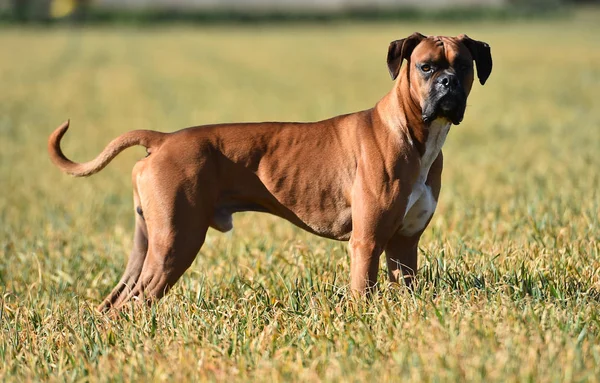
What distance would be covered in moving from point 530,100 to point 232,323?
53.9 feet

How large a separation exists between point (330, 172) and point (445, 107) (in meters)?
0.86

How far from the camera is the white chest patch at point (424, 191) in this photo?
527 centimetres

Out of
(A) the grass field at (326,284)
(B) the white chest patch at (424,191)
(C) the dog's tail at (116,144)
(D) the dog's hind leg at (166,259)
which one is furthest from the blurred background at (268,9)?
(B) the white chest patch at (424,191)

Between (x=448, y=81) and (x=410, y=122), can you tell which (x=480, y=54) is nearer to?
(x=448, y=81)

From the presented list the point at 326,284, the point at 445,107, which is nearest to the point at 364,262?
the point at 326,284

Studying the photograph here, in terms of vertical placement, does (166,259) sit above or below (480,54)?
below

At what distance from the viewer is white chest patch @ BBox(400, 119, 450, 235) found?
17.3 ft

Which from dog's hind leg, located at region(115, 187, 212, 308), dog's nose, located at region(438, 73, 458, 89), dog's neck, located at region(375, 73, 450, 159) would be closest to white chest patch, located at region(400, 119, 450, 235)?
dog's neck, located at region(375, 73, 450, 159)

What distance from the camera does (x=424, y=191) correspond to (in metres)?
5.29

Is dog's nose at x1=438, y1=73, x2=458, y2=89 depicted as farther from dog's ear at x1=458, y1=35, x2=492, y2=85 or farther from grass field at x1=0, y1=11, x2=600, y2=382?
grass field at x1=0, y1=11, x2=600, y2=382

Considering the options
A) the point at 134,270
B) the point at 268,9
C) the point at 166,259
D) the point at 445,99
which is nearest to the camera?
the point at 445,99

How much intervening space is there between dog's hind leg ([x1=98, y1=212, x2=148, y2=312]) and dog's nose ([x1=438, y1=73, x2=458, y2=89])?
2129mm

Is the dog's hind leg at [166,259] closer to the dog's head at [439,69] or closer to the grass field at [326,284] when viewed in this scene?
the grass field at [326,284]

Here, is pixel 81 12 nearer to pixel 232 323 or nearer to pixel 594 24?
pixel 594 24
